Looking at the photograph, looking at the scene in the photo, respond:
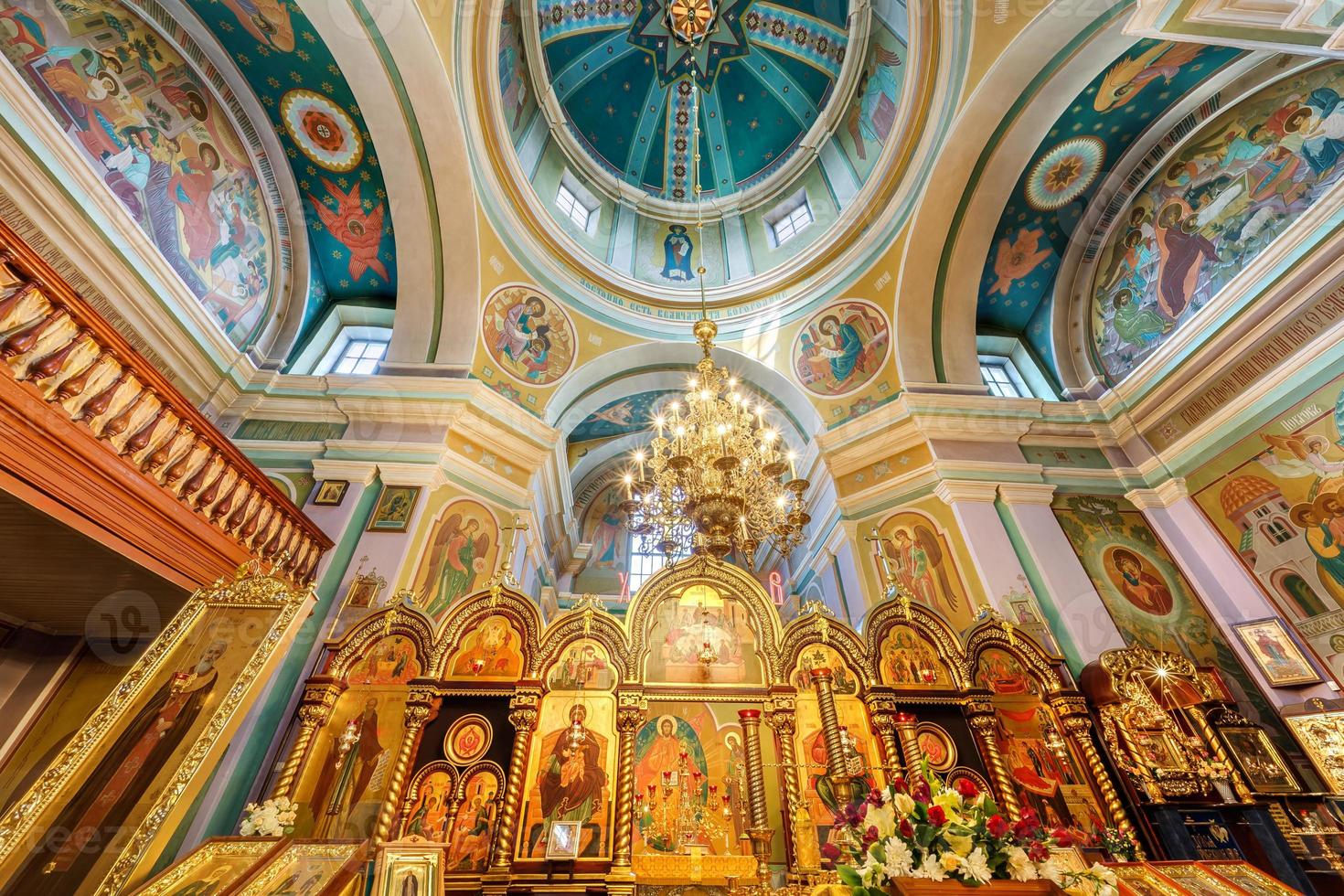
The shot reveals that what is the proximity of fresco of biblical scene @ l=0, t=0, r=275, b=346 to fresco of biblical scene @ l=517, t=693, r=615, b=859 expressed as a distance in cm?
755

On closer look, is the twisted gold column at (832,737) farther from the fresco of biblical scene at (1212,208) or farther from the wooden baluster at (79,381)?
the fresco of biblical scene at (1212,208)

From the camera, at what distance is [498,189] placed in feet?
28.4

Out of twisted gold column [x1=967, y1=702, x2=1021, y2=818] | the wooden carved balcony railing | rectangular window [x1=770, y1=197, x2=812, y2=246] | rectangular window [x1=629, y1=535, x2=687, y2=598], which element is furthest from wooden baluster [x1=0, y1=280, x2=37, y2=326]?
rectangular window [x1=770, y1=197, x2=812, y2=246]

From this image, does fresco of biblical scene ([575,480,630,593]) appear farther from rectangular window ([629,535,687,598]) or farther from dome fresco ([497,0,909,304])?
dome fresco ([497,0,909,304])

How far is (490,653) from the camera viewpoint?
185 inches

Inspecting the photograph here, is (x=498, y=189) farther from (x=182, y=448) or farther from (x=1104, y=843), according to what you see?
(x=1104, y=843)

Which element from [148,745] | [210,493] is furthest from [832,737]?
[210,493]

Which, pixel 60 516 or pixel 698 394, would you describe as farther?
pixel 698 394

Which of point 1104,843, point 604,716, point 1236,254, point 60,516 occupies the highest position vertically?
point 1236,254

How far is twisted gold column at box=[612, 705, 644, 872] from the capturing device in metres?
3.73

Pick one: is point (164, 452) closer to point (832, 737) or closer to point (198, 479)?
point (198, 479)

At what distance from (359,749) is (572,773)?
1834 millimetres

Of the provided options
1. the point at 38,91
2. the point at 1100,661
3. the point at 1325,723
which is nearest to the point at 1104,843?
the point at 1100,661

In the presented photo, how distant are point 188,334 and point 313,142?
3.50 meters
